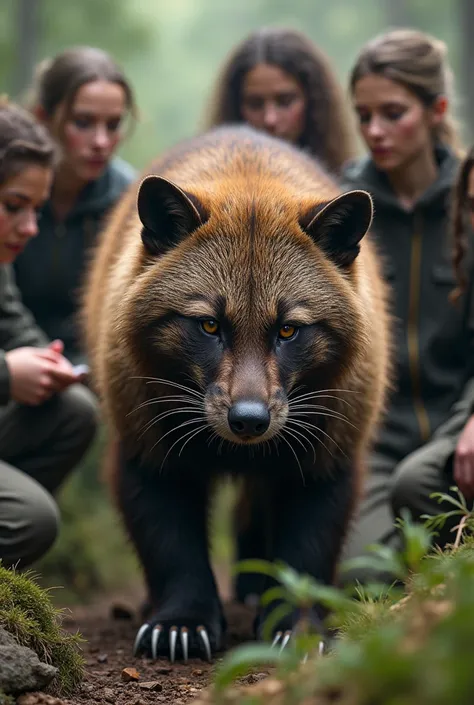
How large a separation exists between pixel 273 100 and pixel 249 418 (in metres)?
3.87

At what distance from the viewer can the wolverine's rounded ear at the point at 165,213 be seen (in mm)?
4242

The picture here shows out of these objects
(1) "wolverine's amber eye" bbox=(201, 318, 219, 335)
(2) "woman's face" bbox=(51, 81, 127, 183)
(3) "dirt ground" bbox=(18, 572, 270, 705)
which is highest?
(2) "woman's face" bbox=(51, 81, 127, 183)

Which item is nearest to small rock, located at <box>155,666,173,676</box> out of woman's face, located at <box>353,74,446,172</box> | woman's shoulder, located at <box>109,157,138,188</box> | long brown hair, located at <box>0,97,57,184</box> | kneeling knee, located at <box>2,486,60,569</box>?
kneeling knee, located at <box>2,486,60,569</box>

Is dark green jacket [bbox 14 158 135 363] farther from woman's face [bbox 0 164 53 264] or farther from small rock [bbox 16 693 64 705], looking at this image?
small rock [bbox 16 693 64 705]

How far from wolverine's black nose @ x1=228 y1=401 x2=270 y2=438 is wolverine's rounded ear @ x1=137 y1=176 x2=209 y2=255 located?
0.93 m

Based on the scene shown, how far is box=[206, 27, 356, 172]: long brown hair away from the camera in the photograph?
7.18m

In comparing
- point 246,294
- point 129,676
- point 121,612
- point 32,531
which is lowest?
point 121,612

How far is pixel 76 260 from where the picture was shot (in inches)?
268

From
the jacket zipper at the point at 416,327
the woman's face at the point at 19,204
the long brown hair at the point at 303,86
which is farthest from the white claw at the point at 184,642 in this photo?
the long brown hair at the point at 303,86

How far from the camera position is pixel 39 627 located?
367cm

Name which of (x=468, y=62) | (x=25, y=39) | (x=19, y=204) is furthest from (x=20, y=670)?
(x=468, y=62)

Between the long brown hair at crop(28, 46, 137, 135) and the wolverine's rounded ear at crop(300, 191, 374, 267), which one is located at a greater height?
the long brown hair at crop(28, 46, 137, 135)

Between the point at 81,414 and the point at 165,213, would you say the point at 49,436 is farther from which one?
the point at 165,213

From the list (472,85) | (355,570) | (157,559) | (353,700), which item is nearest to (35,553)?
(157,559)
